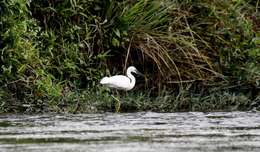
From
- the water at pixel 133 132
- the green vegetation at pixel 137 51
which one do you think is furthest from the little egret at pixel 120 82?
the water at pixel 133 132

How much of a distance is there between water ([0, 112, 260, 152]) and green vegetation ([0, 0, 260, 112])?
0.91m

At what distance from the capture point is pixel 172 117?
39.4 ft

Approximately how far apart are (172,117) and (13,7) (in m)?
2.67

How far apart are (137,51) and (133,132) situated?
3973 mm

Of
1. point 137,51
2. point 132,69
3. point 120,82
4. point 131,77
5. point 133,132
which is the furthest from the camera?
point 137,51

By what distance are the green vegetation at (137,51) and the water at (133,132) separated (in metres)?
0.91

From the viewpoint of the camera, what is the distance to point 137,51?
1422 cm

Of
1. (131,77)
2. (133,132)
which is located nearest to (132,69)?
(131,77)

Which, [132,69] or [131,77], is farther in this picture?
[132,69]

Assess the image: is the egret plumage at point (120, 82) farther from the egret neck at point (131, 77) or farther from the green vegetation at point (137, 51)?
the green vegetation at point (137, 51)

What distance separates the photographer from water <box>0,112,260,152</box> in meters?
9.13

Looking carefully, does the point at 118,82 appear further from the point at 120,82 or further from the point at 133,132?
the point at 133,132

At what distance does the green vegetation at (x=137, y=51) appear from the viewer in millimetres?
12961

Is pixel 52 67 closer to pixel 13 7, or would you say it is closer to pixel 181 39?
pixel 13 7
